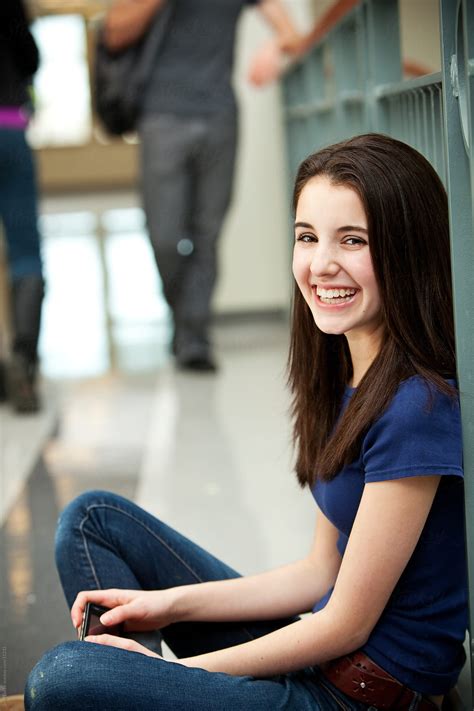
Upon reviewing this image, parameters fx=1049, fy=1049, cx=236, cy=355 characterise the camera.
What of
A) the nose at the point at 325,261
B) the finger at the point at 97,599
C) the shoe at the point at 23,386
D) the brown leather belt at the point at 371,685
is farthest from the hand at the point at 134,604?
the shoe at the point at 23,386

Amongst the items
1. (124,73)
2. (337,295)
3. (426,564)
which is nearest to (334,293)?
(337,295)

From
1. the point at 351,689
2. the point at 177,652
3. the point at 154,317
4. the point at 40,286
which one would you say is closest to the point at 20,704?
the point at 177,652

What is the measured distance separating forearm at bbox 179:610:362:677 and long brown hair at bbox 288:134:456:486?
0.17 m

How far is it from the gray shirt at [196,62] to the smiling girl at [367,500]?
2.74 meters

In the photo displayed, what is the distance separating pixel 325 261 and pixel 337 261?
1 cm

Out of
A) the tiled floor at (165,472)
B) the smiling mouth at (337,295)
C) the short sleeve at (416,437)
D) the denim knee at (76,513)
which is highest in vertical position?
the smiling mouth at (337,295)

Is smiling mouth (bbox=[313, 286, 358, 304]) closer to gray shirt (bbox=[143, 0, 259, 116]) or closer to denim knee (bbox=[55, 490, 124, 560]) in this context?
denim knee (bbox=[55, 490, 124, 560])


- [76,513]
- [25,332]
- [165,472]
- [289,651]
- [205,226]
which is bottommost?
[165,472]

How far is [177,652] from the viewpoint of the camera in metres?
1.37

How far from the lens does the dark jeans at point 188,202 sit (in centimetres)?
384

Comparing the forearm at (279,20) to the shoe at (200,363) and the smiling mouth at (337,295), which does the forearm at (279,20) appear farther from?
the smiling mouth at (337,295)

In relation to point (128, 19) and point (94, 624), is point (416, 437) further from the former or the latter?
point (128, 19)

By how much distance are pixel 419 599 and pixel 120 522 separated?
1.40 feet

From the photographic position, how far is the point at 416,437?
1.07 m
